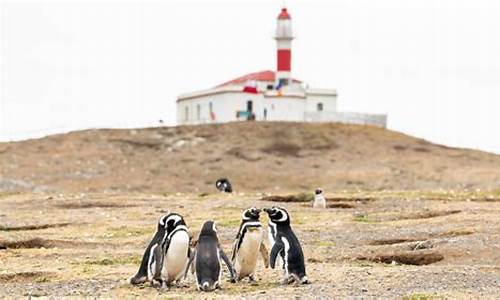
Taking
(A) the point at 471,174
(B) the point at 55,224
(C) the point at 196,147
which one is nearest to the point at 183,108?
(C) the point at 196,147

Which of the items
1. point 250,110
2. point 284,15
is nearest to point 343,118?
point 250,110

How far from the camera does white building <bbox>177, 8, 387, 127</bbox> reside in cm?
7681

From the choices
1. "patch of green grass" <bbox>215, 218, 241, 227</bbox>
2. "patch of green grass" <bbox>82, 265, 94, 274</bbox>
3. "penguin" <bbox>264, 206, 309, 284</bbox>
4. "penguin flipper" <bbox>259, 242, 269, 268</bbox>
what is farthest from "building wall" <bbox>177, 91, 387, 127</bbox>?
"penguin" <bbox>264, 206, 309, 284</bbox>

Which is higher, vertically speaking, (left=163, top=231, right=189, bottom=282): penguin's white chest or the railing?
the railing

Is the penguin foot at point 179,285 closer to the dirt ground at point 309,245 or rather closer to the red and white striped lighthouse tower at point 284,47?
the dirt ground at point 309,245

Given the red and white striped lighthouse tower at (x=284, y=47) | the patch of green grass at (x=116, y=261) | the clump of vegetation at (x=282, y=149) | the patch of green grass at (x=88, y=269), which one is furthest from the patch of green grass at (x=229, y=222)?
the red and white striped lighthouse tower at (x=284, y=47)

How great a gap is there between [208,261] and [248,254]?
43.0 inches

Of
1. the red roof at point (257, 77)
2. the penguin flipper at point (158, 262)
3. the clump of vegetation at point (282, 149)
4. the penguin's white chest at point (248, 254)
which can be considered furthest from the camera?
the red roof at point (257, 77)

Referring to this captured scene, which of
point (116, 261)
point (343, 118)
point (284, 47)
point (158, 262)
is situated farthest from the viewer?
point (284, 47)

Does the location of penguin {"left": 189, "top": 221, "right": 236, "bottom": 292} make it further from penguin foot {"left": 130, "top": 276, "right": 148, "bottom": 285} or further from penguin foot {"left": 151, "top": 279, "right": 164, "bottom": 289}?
penguin foot {"left": 130, "top": 276, "right": 148, "bottom": 285}

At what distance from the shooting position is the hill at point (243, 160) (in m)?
62.4

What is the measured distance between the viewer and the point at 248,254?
17469mm

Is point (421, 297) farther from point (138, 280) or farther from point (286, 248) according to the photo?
point (138, 280)

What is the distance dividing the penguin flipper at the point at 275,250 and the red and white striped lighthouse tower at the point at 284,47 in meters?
61.9
